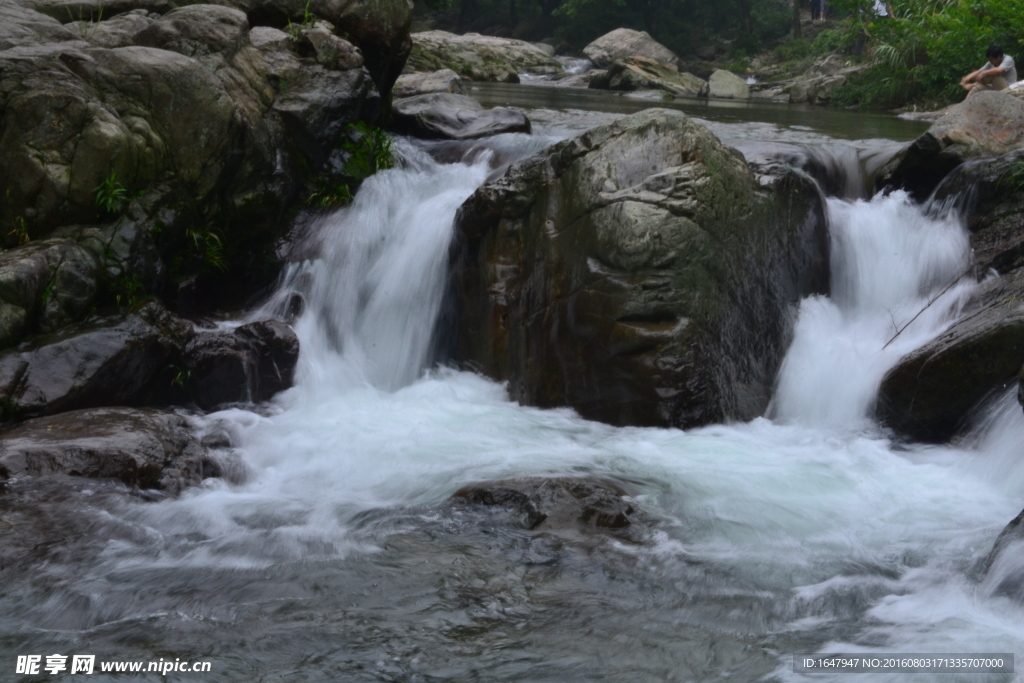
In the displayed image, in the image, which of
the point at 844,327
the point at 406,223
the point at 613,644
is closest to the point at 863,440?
the point at 844,327

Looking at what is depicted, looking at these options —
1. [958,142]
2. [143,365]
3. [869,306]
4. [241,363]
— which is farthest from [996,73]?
[143,365]

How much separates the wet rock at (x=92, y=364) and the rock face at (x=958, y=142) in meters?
6.44

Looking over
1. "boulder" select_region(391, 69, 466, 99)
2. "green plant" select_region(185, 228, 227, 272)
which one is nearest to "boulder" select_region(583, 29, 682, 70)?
"boulder" select_region(391, 69, 466, 99)

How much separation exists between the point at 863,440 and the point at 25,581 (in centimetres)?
508

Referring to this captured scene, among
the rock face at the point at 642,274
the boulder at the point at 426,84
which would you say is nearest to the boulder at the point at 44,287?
the rock face at the point at 642,274

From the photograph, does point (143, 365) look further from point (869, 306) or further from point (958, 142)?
point (958, 142)

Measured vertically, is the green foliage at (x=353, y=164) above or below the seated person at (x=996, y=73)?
below

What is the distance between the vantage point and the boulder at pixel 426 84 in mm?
12398

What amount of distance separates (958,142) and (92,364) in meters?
7.23

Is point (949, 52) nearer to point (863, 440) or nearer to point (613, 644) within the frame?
point (863, 440)

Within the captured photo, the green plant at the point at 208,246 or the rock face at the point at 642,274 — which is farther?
the green plant at the point at 208,246

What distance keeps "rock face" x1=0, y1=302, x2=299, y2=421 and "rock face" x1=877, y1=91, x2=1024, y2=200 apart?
223 inches

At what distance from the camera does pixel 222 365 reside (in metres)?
6.61

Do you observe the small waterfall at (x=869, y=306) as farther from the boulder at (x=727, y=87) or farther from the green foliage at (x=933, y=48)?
the boulder at (x=727, y=87)
